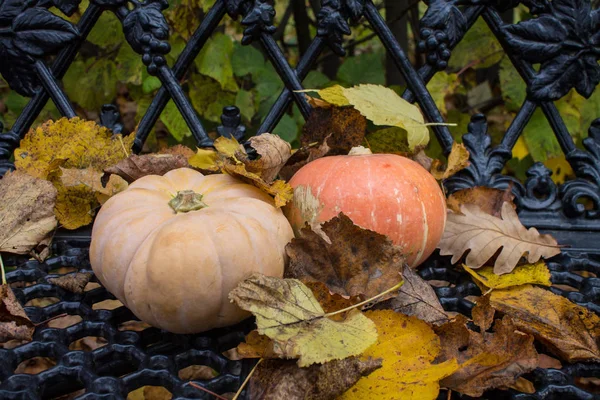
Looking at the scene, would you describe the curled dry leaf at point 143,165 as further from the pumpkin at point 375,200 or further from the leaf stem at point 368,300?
the leaf stem at point 368,300

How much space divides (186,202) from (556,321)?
0.65 metres

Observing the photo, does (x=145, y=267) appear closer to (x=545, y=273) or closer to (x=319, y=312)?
(x=319, y=312)

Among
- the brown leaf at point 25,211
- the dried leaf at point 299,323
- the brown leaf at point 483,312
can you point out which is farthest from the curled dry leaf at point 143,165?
the brown leaf at point 483,312

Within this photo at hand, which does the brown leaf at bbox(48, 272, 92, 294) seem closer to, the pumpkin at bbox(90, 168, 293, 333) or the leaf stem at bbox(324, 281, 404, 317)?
the pumpkin at bbox(90, 168, 293, 333)

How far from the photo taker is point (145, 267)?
2.94 feet

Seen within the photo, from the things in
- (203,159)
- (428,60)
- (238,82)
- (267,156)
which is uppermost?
(428,60)

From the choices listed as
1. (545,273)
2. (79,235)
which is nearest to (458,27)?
(545,273)

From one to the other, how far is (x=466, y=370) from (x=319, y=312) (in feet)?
0.72

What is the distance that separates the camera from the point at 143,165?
1.22 meters

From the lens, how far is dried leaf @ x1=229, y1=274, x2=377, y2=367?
0.73 m

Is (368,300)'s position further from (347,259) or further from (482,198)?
(482,198)

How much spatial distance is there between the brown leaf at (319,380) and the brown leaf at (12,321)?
396 mm

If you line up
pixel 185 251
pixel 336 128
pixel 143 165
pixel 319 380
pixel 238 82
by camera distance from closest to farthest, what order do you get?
pixel 319 380, pixel 185 251, pixel 143 165, pixel 336 128, pixel 238 82

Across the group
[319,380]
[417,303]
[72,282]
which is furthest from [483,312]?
[72,282]
